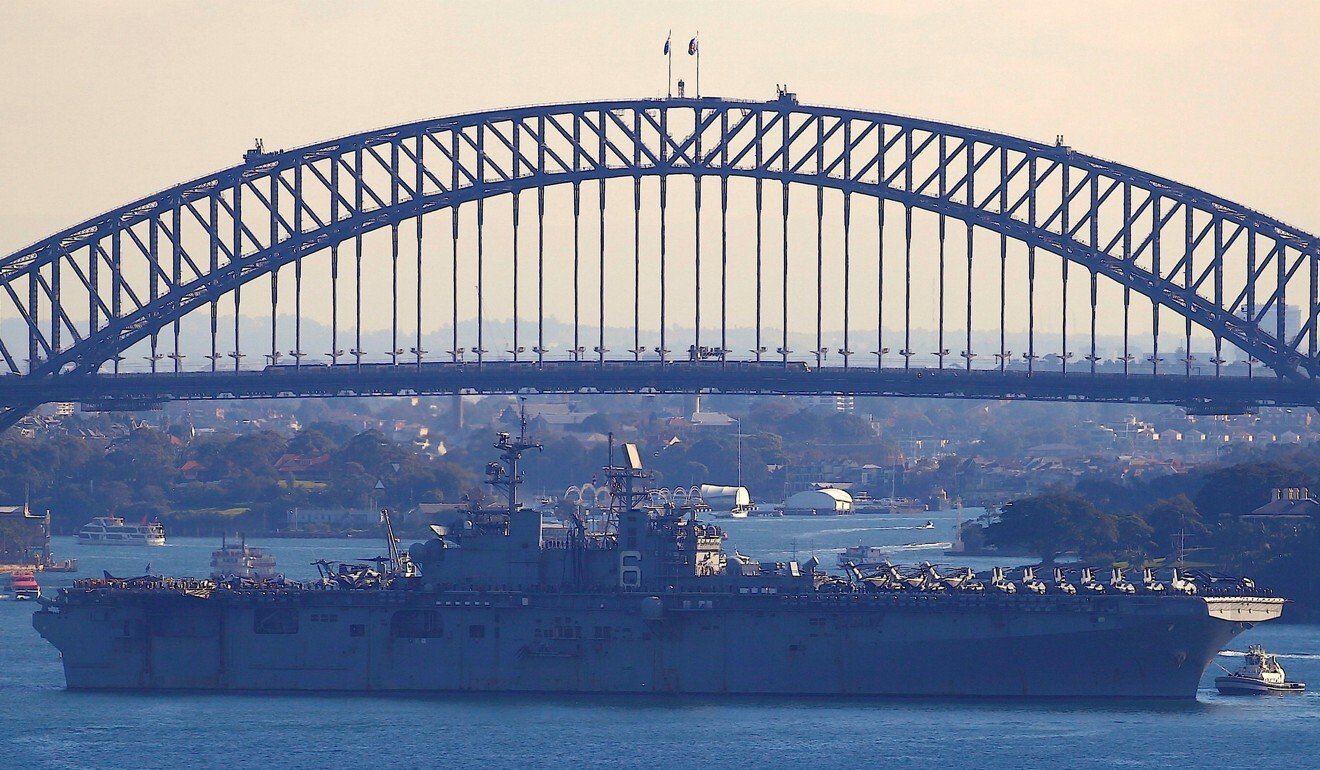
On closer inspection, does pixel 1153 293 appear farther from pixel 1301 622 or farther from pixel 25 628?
pixel 25 628

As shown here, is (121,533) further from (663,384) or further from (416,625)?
(416,625)

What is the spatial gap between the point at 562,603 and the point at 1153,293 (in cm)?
4246

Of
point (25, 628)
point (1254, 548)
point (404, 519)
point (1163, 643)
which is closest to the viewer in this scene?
point (1163, 643)

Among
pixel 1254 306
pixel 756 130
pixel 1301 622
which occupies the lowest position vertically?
pixel 1301 622

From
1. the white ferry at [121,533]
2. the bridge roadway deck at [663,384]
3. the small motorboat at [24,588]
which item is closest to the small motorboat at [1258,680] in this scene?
the bridge roadway deck at [663,384]

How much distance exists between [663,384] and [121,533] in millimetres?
54788

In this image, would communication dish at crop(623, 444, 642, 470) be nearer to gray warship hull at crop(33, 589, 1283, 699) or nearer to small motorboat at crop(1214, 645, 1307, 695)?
gray warship hull at crop(33, 589, 1283, 699)

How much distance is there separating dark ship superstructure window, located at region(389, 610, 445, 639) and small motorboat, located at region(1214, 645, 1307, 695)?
71.7 ft

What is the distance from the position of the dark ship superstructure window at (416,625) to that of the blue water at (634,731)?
1784mm

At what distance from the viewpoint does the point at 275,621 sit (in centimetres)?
7419

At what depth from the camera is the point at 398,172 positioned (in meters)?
109

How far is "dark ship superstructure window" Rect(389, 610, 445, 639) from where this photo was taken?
2901 inches

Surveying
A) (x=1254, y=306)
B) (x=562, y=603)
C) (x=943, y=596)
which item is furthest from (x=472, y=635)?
(x=1254, y=306)

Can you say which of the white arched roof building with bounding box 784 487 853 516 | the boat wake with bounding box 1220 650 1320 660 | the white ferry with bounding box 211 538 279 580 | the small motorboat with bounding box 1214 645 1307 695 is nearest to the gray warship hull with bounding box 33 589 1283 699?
the small motorboat with bounding box 1214 645 1307 695
